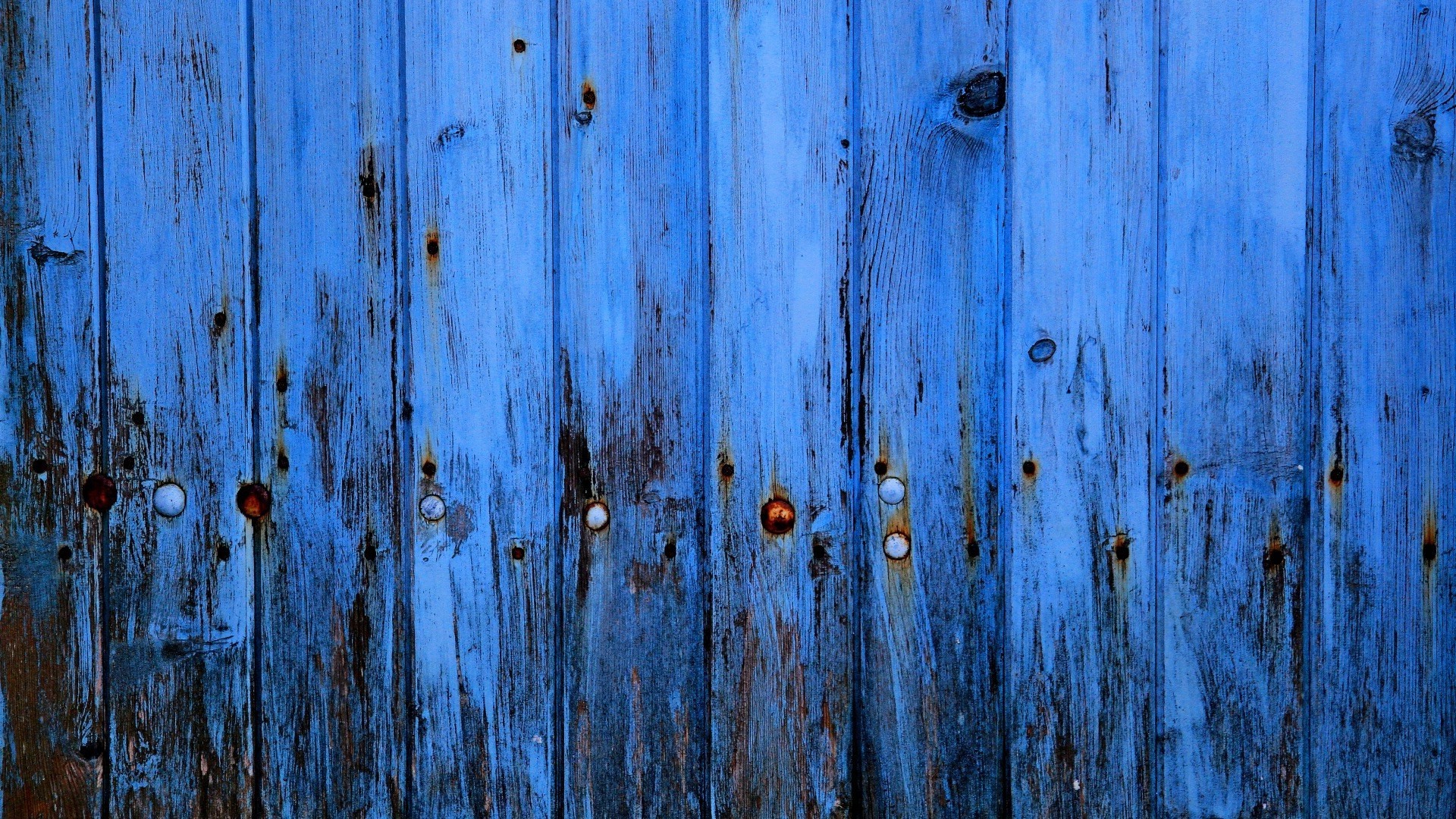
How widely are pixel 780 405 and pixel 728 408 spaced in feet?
0.18

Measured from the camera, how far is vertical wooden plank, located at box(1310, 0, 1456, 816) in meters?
0.93

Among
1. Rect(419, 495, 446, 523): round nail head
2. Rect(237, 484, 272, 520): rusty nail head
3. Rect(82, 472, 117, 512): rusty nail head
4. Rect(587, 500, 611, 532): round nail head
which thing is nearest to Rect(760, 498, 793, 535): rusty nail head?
Rect(587, 500, 611, 532): round nail head

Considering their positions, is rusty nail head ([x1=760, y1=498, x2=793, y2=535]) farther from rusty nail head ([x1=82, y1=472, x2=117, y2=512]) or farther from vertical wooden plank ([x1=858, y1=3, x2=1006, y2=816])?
rusty nail head ([x1=82, y1=472, x2=117, y2=512])

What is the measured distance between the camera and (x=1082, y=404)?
956mm

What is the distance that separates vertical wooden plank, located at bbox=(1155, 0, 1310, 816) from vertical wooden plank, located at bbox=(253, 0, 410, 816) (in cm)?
82

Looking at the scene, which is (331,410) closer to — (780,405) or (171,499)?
(171,499)

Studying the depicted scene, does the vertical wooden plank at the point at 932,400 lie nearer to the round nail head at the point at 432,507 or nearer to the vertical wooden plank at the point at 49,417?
the round nail head at the point at 432,507

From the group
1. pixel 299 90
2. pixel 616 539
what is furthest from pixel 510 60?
pixel 616 539

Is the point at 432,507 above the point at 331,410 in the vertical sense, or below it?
below

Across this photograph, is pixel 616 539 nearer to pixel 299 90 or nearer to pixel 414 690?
pixel 414 690

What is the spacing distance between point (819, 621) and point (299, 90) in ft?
2.59

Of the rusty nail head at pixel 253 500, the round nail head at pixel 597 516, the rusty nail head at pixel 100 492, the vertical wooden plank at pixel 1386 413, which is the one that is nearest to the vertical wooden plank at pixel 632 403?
the round nail head at pixel 597 516

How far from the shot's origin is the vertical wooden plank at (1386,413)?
36.6 inches

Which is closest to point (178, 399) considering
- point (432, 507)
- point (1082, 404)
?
point (432, 507)
